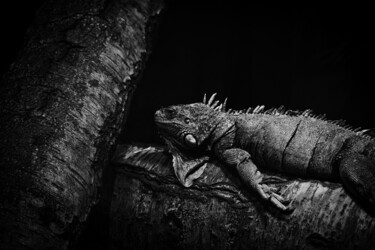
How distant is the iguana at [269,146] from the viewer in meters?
2.26

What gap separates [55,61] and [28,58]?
0.32 metres

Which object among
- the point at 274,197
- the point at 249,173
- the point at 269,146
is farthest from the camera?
the point at 269,146

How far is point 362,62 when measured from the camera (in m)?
3.59

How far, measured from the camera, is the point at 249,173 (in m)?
2.47

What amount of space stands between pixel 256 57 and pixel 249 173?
2200mm

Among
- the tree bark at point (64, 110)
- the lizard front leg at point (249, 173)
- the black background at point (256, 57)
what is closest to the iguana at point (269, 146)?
the lizard front leg at point (249, 173)

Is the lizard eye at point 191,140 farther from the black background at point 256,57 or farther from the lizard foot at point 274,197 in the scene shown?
the black background at point 256,57

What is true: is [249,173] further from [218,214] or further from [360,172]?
[360,172]

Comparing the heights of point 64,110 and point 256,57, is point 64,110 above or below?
below

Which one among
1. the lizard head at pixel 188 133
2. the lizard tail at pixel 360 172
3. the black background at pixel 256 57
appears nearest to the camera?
the lizard tail at pixel 360 172

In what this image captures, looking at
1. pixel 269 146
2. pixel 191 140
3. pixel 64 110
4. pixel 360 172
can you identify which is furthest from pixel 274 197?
pixel 64 110

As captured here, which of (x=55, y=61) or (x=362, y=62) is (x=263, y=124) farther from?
(x=55, y=61)

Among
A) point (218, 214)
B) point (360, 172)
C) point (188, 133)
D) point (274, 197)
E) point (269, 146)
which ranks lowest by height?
point (218, 214)

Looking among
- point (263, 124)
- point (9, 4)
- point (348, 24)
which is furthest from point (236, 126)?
point (9, 4)
